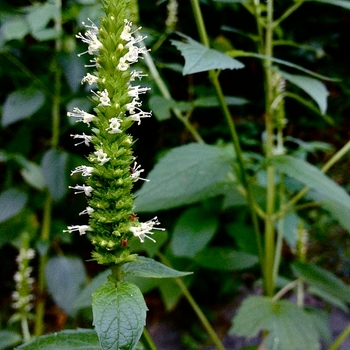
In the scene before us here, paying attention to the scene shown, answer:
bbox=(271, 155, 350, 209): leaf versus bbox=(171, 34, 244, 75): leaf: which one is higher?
bbox=(171, 34, 244, 75): leaf

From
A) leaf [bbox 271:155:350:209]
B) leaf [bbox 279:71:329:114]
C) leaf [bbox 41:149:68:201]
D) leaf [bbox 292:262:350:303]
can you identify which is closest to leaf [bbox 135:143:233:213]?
leaf [bbox 271:155:350:209]

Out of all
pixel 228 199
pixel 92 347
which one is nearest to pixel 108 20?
pixel 92 347

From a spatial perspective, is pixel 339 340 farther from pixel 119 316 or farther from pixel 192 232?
pixel 119 316

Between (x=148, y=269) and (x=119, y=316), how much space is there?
10 centimetres

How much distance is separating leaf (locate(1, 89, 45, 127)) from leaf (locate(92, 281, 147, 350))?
118cm

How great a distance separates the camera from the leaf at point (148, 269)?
55 cm

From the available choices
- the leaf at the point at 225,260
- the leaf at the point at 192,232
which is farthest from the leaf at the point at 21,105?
the leaf at the point at 225,260

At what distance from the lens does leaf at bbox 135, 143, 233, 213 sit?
3.19 ft

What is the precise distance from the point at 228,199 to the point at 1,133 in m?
1.48

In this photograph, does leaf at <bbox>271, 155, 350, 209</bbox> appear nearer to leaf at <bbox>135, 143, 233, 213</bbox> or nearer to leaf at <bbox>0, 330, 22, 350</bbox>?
leaf at <bbox>135, 143, 233, 213</bbox>

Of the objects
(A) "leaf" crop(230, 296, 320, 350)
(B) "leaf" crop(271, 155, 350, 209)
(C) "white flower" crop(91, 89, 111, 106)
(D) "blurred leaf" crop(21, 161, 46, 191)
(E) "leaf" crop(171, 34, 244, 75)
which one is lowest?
(A) "leaf" crop(230, 296, 320, 350)

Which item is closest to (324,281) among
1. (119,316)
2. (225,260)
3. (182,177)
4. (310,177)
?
(225,260)

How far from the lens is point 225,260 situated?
1.51 m

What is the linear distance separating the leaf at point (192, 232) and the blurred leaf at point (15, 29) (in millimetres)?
861
